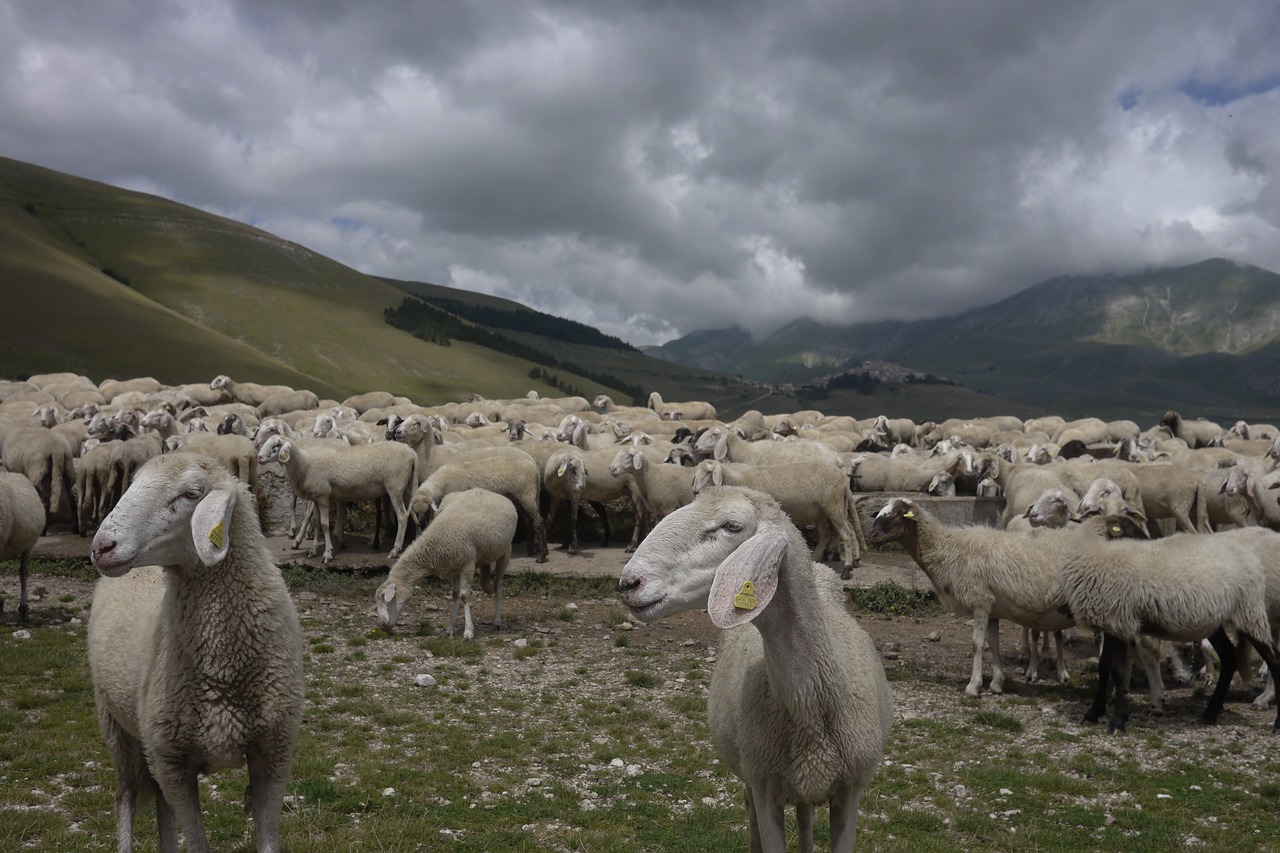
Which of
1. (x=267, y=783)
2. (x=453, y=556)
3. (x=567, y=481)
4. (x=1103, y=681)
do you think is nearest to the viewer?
(x=267, y=783)

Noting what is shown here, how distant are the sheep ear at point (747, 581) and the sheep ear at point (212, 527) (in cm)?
294

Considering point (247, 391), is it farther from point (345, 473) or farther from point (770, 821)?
point (770, 821)

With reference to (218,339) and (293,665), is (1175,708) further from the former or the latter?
(218,339)

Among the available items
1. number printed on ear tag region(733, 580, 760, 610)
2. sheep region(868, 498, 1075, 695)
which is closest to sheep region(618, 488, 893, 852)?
number printed on ear tag region(733, 580, 760, 610)

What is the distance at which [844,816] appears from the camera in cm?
491

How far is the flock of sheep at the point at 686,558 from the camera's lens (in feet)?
15.5

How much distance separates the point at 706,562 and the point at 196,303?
125132mm

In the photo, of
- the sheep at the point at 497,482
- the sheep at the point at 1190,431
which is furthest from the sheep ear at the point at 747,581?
the sheep at the point at 1190,431

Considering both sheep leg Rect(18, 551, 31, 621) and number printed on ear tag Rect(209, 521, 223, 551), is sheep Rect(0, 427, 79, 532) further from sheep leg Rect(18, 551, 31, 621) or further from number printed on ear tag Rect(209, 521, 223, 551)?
number printed on ear tag Rect(209, 521, 223, 551)

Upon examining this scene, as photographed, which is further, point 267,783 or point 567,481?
point 567,481

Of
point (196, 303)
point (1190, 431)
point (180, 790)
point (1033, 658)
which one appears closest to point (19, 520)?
point (180, 790)

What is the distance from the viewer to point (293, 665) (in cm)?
549

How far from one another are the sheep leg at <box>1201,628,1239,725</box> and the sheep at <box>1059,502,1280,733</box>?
1cm

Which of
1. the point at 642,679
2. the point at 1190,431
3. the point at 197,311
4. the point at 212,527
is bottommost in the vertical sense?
the point at 642,679
